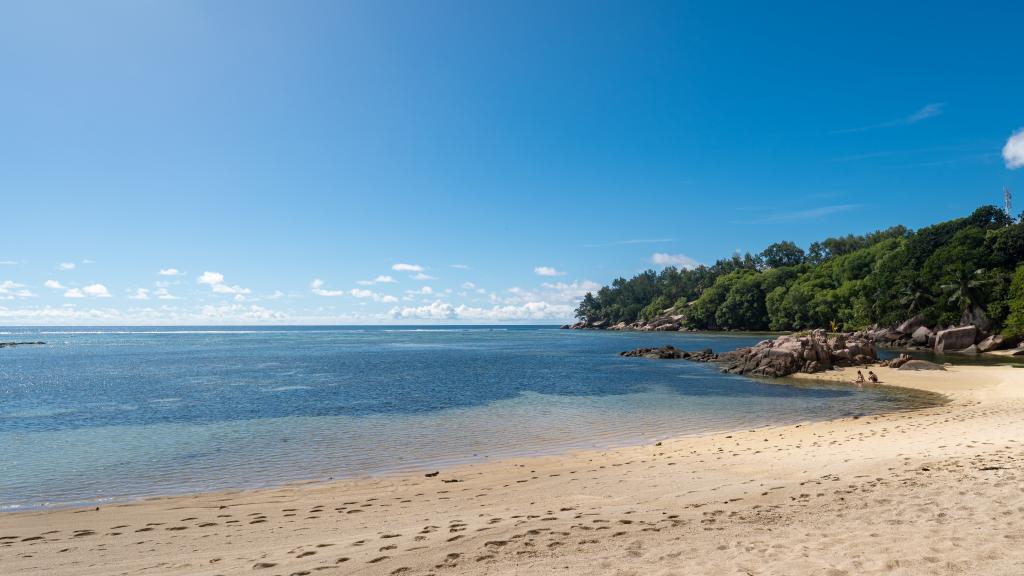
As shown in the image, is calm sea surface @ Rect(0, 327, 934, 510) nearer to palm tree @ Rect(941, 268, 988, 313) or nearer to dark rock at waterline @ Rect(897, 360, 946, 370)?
dark rock at waterline @ Rect(897, 360, 946, 370)

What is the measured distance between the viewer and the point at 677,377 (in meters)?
47.8

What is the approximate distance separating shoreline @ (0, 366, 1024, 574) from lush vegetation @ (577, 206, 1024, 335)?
212 ft

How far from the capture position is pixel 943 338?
2611 inches

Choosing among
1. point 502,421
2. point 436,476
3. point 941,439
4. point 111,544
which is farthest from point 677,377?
point 111,544

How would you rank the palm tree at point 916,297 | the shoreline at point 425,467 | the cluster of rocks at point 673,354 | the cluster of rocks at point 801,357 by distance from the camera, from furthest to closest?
the palm tree at point 916,297
the cluster of rocks at point 673,354
the cluster of rocks at point 801,357
the shoreline at point 425,467

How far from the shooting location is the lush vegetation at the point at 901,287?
68.2 m

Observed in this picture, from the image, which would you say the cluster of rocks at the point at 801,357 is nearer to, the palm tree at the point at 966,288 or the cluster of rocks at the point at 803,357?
the cluster of rocks at the point at 803,357

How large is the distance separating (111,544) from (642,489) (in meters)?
11.1

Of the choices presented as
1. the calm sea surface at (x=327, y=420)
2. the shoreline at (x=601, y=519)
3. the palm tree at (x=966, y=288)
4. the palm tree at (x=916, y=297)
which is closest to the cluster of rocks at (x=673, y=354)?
the calm sea surface at (x=327, y=420)

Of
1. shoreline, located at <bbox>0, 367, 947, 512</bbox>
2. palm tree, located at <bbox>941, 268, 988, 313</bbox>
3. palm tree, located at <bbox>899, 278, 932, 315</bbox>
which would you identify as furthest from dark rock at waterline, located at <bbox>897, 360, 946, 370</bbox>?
palm tree, located at <bbox>899, 278, 932, 315</bbox>

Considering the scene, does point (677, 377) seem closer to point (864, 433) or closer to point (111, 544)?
point (864, 433)

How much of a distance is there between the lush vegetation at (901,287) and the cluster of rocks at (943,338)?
1420mm

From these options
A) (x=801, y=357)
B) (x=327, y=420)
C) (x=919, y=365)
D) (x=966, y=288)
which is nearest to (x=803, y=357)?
(x=801, y=357)

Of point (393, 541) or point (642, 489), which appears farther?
point (642, 489)
